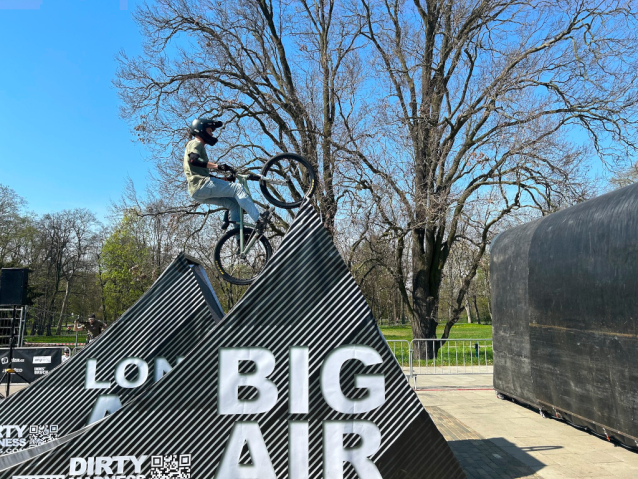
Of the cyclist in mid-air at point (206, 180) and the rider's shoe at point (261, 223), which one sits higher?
the cyclist in mid-air at point (206, 180)

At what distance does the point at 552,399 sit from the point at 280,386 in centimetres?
648

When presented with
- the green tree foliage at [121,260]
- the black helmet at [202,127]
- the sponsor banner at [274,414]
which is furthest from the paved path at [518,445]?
the green tree foliage at [121,260]

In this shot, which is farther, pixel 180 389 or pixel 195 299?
pixel 195 299

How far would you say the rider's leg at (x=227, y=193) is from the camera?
5.74 m

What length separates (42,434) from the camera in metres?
5.20

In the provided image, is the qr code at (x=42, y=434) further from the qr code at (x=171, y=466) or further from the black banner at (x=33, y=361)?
the black banner at (x=33, y=361)

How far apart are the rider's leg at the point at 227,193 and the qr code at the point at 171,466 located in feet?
9.51

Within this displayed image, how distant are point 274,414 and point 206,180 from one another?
303cm

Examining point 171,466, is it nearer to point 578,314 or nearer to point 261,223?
point 261,223

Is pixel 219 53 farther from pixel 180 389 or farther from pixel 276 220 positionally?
pixel 180 389

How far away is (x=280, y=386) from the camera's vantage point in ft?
14.4

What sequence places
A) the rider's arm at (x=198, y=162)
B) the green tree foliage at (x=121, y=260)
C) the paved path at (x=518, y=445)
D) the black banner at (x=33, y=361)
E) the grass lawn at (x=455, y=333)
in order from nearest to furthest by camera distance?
the rider's arm at (x=198, y=162), the paved path at (x=518, y=445), the black banner at (x=33, y=361), the grass lawn at (x=455, y=333), the green tree foliage at (x=121, y=260)

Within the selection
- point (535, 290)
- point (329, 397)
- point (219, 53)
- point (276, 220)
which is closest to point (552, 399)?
point (535, 290)

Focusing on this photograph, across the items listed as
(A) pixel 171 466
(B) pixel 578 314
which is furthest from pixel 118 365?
(B) pixel 578 314
